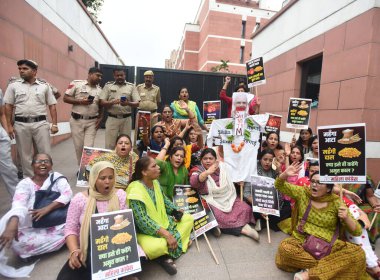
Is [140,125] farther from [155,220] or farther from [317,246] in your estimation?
[317,246]

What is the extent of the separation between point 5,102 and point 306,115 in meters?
5.14

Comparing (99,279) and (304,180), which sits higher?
(304,180)

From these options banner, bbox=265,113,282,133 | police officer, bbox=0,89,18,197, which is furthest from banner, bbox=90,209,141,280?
banner, bbox=265,113,282,133

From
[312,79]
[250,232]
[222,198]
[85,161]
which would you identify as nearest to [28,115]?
[85,161]

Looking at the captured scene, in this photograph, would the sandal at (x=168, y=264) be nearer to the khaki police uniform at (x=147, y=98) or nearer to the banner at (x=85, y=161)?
the banner at (x=85, y=161)

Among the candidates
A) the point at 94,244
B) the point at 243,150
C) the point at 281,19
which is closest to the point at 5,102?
the point at 94,244

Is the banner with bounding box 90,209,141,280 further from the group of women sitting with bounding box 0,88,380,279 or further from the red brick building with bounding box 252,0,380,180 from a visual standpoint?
the red brick building with bounding box 252,0,380,180

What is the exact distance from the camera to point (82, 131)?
4574 millimetres

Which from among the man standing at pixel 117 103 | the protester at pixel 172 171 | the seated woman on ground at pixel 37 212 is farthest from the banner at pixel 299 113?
the seated woman on ground at pixel 37 212

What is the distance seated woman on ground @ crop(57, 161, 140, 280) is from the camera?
207cm

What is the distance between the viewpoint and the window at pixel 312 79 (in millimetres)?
6708

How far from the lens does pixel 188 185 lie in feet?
10.9

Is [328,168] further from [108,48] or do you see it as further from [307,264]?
[108,48]

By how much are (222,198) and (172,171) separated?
0.79 m
